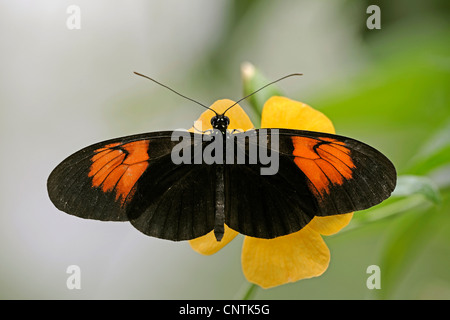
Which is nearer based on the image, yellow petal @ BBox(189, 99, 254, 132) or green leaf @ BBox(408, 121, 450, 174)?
yellow petal @ BBox(189, 99, 254, 132)

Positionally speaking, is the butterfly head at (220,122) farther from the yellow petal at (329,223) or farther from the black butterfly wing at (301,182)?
the yellow petal at (329,223)

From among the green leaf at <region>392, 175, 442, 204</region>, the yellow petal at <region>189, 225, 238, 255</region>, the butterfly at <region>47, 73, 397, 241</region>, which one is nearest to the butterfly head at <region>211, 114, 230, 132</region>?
the butterfly at <region>47, 73, 397, 241</region>

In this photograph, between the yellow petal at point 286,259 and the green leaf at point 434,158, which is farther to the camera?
the green leaf at point 434,158

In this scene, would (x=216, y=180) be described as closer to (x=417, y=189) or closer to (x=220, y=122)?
(x=220, y=122)

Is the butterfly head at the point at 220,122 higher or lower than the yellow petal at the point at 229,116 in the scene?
lower

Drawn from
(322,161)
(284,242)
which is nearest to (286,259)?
(284,242)

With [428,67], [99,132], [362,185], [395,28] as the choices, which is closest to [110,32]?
[99,132]

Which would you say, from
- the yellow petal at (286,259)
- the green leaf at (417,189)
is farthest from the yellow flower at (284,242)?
the green leaf at (417,189)

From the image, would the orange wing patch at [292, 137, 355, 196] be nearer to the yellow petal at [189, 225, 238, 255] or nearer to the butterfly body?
the butterfly body
